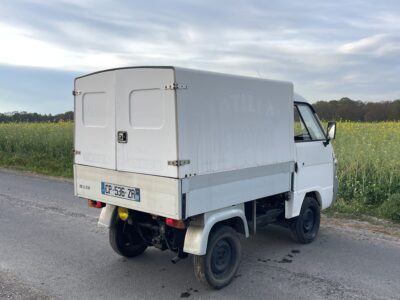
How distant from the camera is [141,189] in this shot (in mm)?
4098

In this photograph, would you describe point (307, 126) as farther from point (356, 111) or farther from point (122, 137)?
point (356, 111)

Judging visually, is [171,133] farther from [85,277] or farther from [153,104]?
[85,277]

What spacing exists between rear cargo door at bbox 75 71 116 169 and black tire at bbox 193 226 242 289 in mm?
1360

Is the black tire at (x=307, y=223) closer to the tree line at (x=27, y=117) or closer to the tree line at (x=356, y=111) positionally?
the tree line at (x=356, y=111)

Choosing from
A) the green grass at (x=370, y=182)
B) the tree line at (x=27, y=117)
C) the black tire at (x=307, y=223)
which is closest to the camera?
the black tire at (x=307, y=223)

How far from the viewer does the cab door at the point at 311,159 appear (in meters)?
5.41

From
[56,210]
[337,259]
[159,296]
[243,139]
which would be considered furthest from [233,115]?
[56,210]

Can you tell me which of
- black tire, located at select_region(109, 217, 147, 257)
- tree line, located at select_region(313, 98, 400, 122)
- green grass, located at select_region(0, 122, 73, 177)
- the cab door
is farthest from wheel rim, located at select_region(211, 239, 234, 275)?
tree line, located at select_region(313, 98, 400, 122)

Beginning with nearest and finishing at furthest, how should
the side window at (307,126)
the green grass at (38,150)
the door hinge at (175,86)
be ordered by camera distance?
the door hinge at (175,86) → the side window at (307,126) → the green grass at (38,150)

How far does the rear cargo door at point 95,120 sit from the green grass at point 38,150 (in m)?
7.82

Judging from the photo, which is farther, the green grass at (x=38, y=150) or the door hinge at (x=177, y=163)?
the green grass at (x=38, y=150)

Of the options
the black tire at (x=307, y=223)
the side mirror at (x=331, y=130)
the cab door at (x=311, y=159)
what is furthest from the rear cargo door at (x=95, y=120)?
the side mirror at (x=331, y=130)

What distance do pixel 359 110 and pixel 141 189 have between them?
66.8ft

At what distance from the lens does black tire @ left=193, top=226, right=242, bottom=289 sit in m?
4.19
